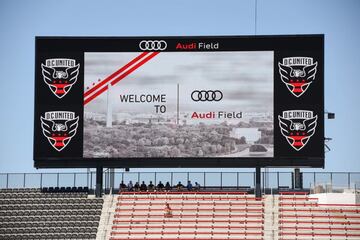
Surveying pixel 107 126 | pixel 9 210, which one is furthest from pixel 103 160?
pixel 9 210

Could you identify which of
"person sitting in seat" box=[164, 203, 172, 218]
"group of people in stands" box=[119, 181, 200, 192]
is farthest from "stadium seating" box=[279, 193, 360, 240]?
"person sitting in seat" box=[164, 203, 172, 218]

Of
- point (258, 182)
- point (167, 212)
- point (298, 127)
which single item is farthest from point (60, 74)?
point (298, 127)

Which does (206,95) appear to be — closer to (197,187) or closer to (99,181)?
(197,187)

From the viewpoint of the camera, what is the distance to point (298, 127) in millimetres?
58062

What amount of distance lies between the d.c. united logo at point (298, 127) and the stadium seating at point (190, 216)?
4.14 meters

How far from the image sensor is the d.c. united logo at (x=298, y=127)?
190 ft

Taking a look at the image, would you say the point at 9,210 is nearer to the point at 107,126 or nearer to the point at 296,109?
the point at 107,126

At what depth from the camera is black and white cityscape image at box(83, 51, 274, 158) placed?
58.5 meters

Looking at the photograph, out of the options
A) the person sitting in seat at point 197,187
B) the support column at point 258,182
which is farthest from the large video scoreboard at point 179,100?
the person sitting in seat at point 197,187

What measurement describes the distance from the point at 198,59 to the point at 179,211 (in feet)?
24.2

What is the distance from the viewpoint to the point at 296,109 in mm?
58188

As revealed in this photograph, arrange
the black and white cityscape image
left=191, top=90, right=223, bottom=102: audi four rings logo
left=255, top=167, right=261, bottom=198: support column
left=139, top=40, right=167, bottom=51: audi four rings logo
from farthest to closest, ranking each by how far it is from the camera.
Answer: left=255, top=167, right=261, bottom=198: support column → left=139, top=40, right=167, bottom=51: audi four rings logo → left=191, top=90, right=223, bottom=102: audi four rings logo → the black and white cityscape image

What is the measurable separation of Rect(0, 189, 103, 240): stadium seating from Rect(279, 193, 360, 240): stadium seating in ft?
29.3

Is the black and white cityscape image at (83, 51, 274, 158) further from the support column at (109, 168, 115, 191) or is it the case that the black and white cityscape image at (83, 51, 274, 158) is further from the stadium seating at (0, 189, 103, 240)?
the support column at (109, 168, 115, 191)
